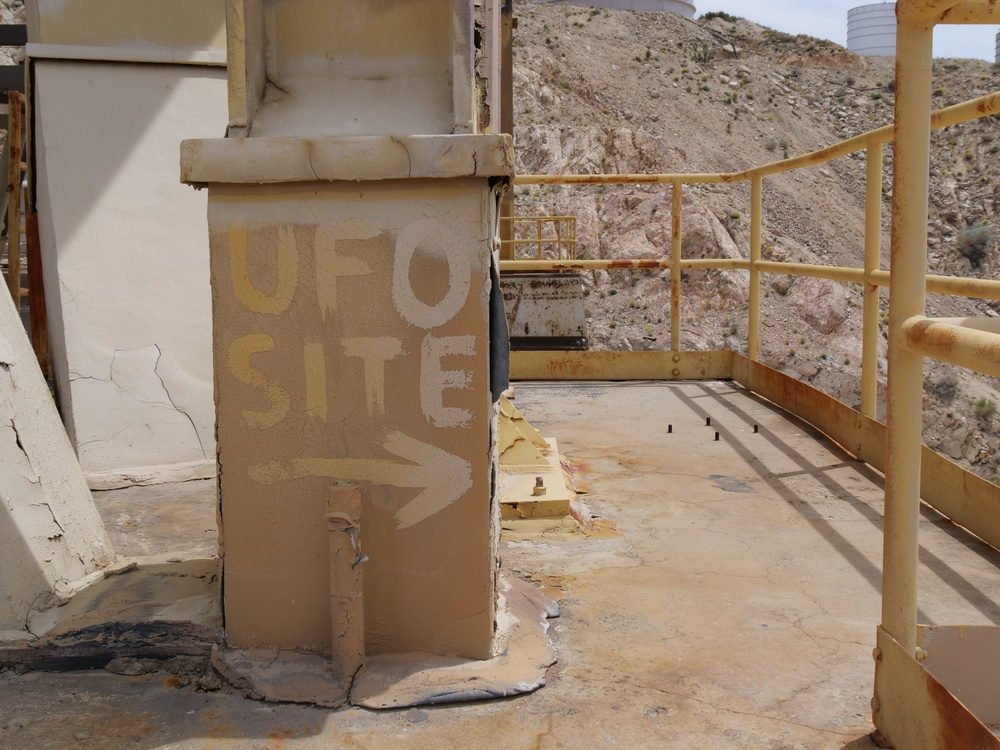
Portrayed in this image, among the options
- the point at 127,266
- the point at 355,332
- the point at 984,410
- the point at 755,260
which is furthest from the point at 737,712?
the point at 984,410

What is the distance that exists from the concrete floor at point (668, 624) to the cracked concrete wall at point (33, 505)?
0.84 feet

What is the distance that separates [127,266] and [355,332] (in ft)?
8.61

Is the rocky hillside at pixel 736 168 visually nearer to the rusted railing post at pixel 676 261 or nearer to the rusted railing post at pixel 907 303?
the rusted railing post at pixel 676 261

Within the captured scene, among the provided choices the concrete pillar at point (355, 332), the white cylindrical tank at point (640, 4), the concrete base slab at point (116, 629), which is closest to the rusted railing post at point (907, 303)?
the concrete pillar at point (355, 332)

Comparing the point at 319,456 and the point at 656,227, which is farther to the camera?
the point at 656,227

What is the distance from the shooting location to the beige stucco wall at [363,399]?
7.32ft

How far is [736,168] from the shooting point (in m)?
37.9

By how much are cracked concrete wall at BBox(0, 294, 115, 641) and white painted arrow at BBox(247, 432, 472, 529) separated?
2.42 feet

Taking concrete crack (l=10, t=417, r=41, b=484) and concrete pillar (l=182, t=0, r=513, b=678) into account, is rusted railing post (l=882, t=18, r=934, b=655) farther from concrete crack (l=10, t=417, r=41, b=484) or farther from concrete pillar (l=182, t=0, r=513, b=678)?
concrete crack (l=10, t=417, r=41, b=484)

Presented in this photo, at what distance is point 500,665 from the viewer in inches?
91.7

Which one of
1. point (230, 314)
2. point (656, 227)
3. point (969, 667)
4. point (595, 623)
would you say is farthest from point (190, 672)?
point (656, 227)

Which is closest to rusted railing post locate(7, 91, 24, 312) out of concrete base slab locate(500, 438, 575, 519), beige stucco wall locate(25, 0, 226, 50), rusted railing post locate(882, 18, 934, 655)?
beige stucco wall locate(25, 0, 226, 50)

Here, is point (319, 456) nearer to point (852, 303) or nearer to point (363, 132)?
point (363, 132)

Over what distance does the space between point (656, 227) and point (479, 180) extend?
28862 mm
